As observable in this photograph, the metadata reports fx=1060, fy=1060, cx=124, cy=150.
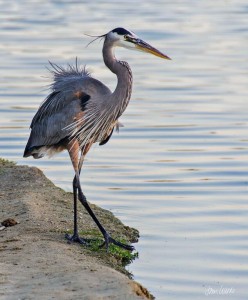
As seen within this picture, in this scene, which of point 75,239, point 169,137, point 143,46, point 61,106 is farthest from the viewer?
point 169,137

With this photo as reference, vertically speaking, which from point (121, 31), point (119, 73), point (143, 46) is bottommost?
point (119, 73)

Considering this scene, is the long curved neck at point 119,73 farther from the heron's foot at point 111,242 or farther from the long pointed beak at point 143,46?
the heron's foot at point 111,242

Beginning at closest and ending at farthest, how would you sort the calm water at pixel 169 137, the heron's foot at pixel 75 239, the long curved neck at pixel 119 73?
the heron's foot at pixel 75 239, the calm water at pixel 169 137, the long curved neck at pixel 119 73

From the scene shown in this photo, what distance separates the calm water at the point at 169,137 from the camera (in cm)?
920

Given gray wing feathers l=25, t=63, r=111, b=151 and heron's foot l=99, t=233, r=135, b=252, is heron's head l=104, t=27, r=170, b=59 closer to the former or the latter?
gray wing feathers l=25, t=63, r=111, b=151

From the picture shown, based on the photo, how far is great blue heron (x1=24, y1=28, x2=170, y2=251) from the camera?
9281 millimetres

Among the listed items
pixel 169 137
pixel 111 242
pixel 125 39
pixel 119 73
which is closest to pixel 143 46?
pixel 125 39

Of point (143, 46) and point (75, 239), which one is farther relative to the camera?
point (143, 46)

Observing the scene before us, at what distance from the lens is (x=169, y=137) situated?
1405 cm

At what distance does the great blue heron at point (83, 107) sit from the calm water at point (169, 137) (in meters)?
1.06

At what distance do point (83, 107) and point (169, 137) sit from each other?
4820 millimetres

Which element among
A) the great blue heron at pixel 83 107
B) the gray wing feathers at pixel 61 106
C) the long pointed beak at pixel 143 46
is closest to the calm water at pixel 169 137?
the great blue heron at pixel 83 107

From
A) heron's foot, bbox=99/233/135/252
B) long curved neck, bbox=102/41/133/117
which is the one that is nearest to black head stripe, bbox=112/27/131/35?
long curved neck, bbox=102/41/133/117

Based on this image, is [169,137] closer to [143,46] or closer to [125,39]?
[143,46]
